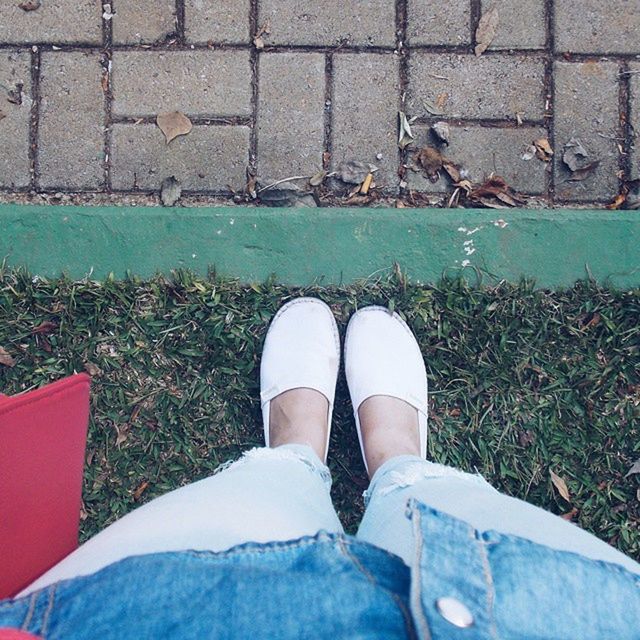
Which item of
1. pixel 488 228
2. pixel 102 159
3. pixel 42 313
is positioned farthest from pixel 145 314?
pixel 488 228

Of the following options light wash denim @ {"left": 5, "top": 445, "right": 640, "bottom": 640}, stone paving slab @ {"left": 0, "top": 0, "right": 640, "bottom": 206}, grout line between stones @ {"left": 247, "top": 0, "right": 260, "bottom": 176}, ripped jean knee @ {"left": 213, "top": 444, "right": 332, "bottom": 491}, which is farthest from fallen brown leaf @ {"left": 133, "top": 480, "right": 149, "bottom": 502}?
grout line between stones @ {"left": 247, "top": 0, "right": 260, "bottom": 176}

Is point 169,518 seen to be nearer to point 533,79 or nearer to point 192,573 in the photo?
point 192,573

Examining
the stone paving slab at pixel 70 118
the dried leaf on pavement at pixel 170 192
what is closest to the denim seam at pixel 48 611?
the dried leaf on pavement at pixel 170 192

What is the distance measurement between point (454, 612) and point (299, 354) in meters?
1.13

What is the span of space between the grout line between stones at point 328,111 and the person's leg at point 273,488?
18.4 inches

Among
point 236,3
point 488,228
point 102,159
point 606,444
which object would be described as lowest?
point 606,444

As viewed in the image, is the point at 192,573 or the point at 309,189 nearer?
the point at 192,573

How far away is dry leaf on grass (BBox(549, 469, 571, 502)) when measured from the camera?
1.97 metres

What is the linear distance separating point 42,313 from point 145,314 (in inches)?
12.4

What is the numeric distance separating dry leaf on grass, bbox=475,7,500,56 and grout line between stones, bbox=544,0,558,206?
0.54 feet

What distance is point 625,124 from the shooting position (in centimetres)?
211

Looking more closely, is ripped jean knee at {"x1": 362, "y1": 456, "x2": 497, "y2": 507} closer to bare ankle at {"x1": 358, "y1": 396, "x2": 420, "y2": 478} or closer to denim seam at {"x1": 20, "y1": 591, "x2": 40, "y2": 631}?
bare ankle at {"x1": 358, "y1": 396, "x2": 420, "y2": 478}

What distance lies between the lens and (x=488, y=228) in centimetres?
204

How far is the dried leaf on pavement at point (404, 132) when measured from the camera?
6.89 ft
